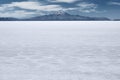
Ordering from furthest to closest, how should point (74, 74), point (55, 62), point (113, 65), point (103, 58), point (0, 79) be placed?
point (103, 58)
point (55, 62)
point (113, 65)
point (74, 74)
point (0, 79)

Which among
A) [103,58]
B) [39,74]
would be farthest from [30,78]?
[103,58]

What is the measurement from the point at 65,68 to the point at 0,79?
3.54 metres

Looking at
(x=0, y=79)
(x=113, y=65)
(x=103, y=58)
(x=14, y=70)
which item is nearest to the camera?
(x=0, y=79)

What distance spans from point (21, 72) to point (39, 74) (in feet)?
3.06

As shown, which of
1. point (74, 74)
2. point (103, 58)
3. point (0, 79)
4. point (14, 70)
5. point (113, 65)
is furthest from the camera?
point (103, 58)

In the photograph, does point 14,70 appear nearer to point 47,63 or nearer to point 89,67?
point 47,63

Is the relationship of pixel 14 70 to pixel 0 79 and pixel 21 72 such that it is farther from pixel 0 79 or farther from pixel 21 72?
pixel 0 79

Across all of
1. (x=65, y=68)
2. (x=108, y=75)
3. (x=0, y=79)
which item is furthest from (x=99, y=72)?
(x=0, y=79)

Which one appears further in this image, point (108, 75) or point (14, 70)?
point (14, 70)

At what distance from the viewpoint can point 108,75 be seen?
11.8 metres

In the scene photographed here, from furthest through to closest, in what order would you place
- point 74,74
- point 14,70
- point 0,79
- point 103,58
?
point 103,58 < point 14,70 < point 74,74 < point 0,79

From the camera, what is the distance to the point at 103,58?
647 inches

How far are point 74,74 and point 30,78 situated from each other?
2.06m

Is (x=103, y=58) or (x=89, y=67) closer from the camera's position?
(x=89, y=67)
